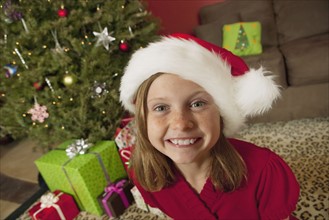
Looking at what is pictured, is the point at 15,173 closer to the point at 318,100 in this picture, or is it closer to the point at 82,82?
the point at 82,82

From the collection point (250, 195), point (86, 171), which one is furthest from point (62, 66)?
point (250, 195)

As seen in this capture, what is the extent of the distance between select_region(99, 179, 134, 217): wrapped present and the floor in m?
0.78

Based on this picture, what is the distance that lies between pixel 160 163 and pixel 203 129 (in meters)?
0.28

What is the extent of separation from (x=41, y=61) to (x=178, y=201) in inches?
46.5

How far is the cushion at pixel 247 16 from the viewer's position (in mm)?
2330

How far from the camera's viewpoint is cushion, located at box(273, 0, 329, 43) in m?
2.14

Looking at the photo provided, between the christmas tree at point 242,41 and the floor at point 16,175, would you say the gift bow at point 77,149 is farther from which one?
the christmas tree at point 242,41

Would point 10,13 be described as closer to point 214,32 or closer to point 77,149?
point 77,149

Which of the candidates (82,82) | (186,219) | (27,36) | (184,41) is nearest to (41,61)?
(27,36)

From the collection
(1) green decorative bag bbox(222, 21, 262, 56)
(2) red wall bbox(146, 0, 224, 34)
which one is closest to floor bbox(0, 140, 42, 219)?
(2) red wall bbox(146, 0, 224, 34)

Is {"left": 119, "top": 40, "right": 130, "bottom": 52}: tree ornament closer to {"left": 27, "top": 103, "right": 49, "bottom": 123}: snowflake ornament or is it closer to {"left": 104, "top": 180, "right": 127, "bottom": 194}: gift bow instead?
{"left": 27, "top": 103, "right": 49, "bottom": 123}: snowflake ornament

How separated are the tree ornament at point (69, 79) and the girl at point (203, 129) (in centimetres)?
83

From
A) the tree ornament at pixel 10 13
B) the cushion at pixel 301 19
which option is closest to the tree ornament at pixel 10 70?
the tree ornament at pixel 10 13

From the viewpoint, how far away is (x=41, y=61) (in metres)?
1.50
